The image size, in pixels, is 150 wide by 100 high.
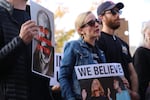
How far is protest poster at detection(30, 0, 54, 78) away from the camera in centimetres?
190

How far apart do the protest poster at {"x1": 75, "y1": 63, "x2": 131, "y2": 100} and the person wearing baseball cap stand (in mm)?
438

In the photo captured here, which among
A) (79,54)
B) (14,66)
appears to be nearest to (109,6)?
(79,54)

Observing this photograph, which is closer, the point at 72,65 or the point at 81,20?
the point at 72,65

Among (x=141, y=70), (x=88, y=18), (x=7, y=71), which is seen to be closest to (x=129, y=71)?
(x=141, y=70)

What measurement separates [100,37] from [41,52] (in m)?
1.49

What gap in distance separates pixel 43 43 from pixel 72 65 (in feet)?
3.04

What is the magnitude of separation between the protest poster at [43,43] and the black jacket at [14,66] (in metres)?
0.05

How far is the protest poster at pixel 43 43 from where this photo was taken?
1896 mm

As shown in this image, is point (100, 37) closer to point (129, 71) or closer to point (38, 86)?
point (129, 71)

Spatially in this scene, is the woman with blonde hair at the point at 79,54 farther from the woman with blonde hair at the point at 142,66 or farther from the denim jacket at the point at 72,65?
the woman with blonde hair at the point at 142,66

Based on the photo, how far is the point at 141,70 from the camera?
3.63 meters

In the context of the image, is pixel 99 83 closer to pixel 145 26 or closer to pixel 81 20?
pixel 81 20

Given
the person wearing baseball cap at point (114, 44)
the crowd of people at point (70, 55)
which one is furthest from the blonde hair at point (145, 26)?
the person wearing baseball cap at point (114, 44)

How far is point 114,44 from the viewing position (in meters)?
3.39
